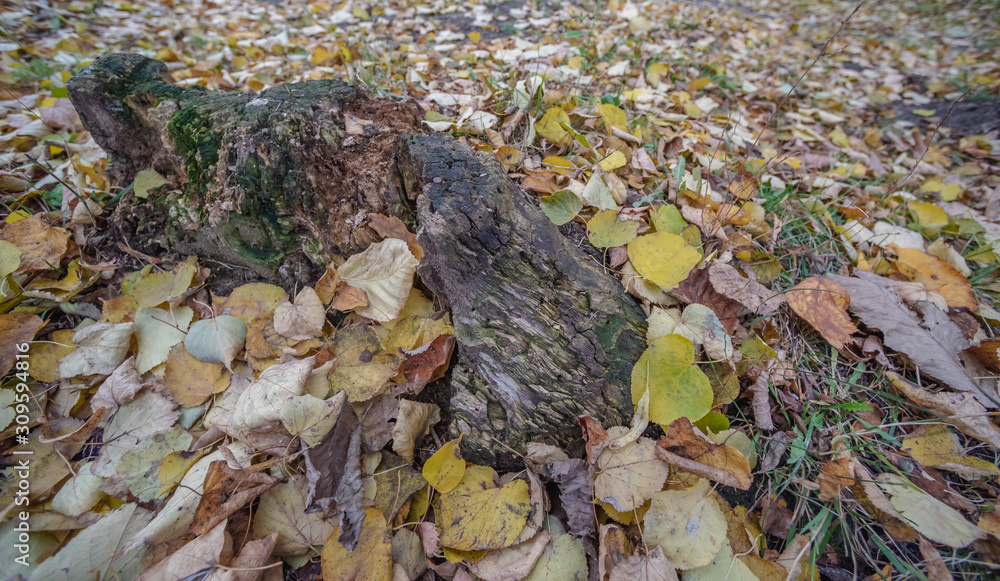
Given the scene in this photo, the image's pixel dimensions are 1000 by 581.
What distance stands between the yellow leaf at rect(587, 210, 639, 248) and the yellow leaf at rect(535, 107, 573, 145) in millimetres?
667

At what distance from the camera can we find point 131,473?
1.36m

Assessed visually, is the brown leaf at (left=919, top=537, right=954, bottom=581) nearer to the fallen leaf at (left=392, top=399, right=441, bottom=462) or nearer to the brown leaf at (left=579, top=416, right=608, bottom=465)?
the brown leaf at (left=579, top=416, right=608, bottom=465)

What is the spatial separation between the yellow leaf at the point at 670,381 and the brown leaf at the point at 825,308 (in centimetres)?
62

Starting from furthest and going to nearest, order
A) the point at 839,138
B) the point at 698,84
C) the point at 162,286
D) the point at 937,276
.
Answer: the point at 698,84 < the point at 839,138 < the point at 937,276 < the point at 162,286

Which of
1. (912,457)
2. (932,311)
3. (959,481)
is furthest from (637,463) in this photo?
(932,311)

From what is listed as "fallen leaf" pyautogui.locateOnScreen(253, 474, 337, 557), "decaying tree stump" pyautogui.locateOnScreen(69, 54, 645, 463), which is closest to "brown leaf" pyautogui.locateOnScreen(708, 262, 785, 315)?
"decaying tree stump" pyautogui.locateOnScreen(69, 54, 645, 463)

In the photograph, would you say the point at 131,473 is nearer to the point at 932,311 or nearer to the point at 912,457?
the point at 912,457

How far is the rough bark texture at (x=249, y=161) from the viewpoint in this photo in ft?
5.22

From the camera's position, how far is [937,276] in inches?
72.4

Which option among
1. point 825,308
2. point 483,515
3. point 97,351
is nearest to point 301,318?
point 97,351

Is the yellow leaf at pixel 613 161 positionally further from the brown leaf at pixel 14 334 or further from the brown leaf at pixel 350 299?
the brown leaf at pixel 14 334

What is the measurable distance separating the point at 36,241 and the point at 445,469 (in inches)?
79.7

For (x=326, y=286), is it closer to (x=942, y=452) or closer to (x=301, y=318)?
(x=301, y=318)

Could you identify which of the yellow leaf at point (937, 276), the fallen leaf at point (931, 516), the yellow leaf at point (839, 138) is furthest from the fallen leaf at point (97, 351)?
the yellow leaf at point (839, 138)
